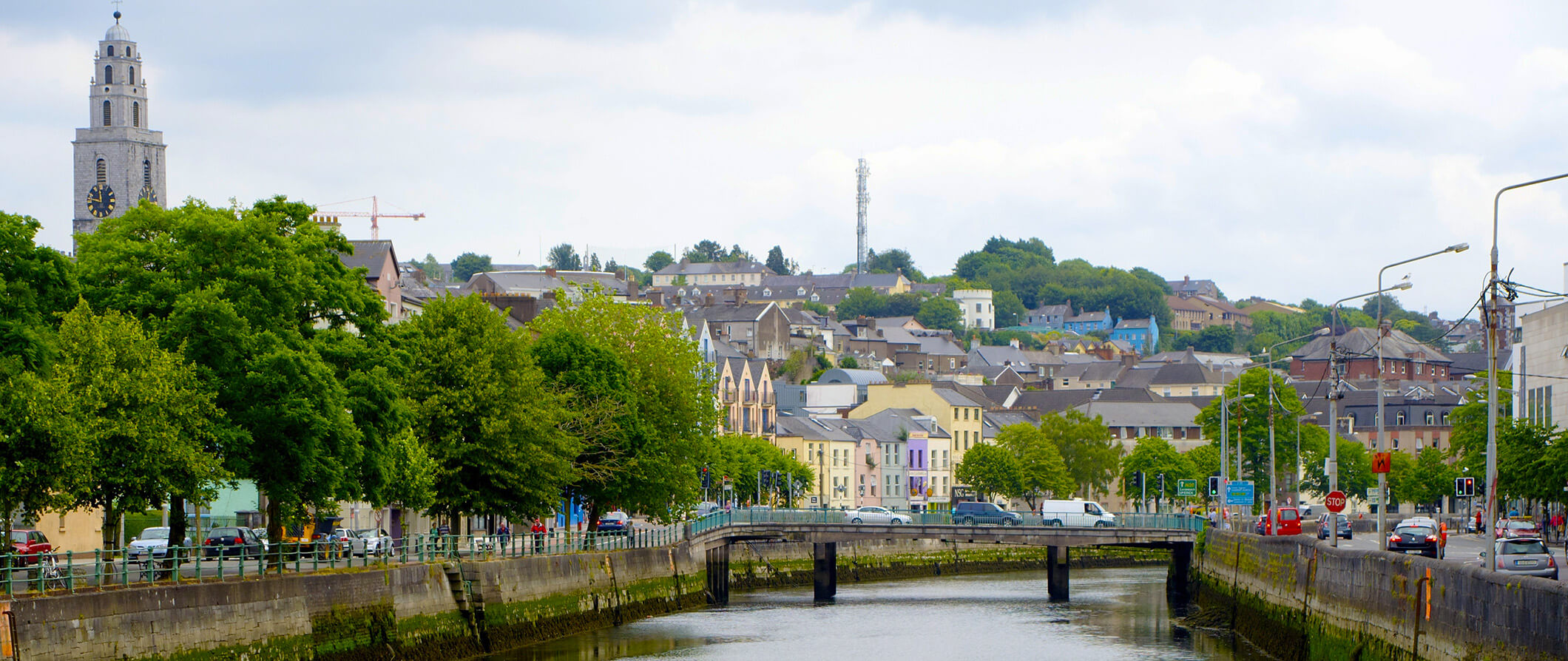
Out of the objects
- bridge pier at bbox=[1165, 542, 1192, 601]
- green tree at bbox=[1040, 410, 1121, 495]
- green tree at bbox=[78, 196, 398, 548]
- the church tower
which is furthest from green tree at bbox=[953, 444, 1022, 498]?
green tree at bbox=[78, 196, 398, 548]

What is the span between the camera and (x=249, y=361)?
148 feet

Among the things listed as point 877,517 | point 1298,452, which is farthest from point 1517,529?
point 1298,452

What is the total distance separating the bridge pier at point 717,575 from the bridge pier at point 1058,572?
48.3 feet

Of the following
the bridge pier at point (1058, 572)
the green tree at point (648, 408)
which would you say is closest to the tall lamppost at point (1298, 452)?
the bridge pier at point (1058, 572)

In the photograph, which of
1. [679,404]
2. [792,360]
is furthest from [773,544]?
[792,360]

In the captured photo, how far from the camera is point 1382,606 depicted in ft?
136

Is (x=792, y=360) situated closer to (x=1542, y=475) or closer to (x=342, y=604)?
(x=1542, y=475)

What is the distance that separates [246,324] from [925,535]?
151ft

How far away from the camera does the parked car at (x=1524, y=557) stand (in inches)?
1853

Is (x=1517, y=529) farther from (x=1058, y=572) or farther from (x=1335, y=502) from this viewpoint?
(x=1058, y=572)

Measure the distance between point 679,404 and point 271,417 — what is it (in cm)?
3159

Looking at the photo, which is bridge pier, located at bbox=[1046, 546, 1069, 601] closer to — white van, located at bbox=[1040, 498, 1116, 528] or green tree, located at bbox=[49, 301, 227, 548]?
white van, located at bbox=[1040, 498, 1116, 528]

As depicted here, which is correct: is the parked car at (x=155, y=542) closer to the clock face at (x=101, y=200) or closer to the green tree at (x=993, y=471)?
the green tree at (x=993, y=471)

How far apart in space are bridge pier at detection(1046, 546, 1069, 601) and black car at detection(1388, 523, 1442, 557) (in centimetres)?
1762
